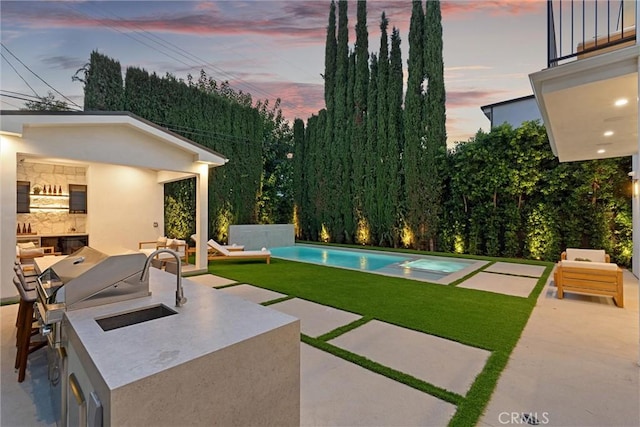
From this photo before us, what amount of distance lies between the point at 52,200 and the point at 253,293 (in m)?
8.14

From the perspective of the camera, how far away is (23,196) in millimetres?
8719

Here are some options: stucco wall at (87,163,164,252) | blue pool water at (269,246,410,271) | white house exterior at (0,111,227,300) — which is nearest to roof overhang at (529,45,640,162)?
white house exterior at (0,111,227,300)

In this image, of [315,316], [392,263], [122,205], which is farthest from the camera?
[392,263]

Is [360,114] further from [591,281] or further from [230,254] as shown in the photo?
[591,281]

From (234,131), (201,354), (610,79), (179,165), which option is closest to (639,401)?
(610,79)

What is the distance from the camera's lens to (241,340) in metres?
1.65

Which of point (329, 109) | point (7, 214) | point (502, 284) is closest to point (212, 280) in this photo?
point (7, 214)

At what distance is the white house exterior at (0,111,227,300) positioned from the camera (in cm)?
575

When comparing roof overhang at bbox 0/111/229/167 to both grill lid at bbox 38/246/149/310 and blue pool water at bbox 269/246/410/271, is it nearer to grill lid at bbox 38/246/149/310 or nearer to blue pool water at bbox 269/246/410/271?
grill lid at bbox 38/246/149/310

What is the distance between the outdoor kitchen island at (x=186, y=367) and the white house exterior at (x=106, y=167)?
1409 millimetres

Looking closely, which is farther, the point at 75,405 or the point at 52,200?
the point at 52,200

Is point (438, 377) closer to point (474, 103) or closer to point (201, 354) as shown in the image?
point (201, 354)

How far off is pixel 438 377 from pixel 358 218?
44.1ft

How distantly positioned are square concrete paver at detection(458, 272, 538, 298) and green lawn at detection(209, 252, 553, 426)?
0.79 feet
